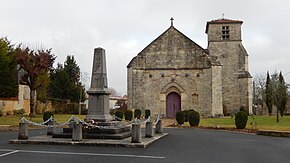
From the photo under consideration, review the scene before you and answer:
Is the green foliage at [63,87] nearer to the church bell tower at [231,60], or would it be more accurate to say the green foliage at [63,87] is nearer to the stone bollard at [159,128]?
the church bell tower at [231,60]

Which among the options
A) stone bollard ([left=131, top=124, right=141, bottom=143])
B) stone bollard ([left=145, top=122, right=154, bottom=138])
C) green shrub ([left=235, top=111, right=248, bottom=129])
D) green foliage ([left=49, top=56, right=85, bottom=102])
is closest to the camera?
stone bollard ([left=131, top=124, right=141, bottom=143])

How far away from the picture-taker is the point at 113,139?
42.4 ft

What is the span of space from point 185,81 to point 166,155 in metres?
24.6

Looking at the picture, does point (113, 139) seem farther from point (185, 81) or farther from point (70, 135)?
point (185, 81)

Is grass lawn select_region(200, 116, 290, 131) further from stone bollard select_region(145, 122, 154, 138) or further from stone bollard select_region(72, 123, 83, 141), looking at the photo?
stone bollard select_region(72, 123, 83, 141)

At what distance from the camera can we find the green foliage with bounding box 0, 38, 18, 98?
34.8 metres

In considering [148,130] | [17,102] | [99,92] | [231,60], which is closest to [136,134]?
[148,130]

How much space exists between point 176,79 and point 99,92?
2056 cm

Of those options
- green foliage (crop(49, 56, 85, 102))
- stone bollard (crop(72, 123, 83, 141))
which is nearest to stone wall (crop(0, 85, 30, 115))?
green foliage (crop(49, 56, 85, 102))

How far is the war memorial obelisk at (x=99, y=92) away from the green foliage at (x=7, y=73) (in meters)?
23.0

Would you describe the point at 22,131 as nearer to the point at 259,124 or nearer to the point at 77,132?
the point at 77,132

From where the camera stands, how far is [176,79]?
112ft

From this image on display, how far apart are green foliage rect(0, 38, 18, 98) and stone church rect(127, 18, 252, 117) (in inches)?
506

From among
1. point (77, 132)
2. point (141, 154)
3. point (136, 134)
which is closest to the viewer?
point (141, 154)
